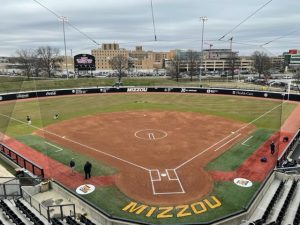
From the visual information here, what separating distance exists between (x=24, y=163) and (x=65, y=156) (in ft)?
13.7

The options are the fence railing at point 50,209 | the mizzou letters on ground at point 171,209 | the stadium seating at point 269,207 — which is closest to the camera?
the stadium seating at point 269,207

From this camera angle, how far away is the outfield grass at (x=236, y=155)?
73.0 ft

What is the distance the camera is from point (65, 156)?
2458cm

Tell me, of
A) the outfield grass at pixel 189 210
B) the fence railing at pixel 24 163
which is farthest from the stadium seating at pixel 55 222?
the fence railing at pixel 24 163

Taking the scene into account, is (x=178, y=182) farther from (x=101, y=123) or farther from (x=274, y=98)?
(x=274, y=98)

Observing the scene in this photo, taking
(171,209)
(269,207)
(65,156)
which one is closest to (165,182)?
(171,209)

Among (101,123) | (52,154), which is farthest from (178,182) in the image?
(101,123)

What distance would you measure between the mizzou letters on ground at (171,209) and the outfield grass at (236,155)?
18.6 ft

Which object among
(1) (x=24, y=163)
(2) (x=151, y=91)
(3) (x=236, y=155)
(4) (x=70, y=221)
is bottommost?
(3) (x=236, y=155)

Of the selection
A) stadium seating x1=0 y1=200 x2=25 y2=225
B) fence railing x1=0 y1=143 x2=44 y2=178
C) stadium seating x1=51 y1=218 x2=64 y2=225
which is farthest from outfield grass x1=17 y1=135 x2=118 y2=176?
stadium seating x1=51 y1=218 x2=64 y2=225

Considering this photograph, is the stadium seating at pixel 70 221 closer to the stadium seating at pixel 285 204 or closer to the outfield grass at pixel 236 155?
the stadium seating at pixel 285 204

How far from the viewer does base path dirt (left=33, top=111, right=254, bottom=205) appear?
1877 centimetres

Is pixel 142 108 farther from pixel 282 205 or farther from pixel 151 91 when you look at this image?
pixel 282 205

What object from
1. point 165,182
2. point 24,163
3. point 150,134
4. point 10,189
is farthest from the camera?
point 150,134
